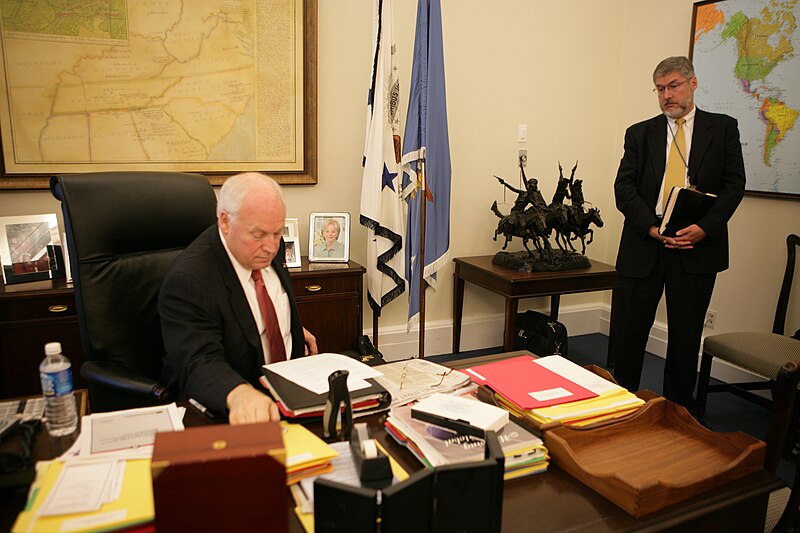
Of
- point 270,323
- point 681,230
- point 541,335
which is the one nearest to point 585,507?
point 270,323

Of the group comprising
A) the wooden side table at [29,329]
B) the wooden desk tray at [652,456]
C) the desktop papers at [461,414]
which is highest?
the desktop papers at [461,414]

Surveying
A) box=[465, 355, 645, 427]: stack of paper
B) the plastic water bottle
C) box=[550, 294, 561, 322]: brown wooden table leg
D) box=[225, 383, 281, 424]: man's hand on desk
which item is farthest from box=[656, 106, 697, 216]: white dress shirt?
the plastic water bottle

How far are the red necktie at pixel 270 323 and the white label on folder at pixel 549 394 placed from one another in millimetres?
758

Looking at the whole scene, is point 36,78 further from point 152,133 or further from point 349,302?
point 349,302

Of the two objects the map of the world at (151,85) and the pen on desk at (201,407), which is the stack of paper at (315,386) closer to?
the pen on desk at (201,407)

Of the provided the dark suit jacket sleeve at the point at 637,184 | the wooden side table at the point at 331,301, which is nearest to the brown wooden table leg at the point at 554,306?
the dark suit jacket sleeve at the point at 637,184

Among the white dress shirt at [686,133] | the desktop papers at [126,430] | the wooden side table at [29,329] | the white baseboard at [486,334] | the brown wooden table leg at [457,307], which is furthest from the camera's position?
the brown wooden table leg at [457,307]

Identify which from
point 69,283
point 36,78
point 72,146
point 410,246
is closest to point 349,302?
point 410,246

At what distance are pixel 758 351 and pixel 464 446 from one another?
2.15 metres

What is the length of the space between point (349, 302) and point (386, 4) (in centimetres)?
155

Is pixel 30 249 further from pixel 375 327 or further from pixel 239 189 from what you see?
pixel 375 327

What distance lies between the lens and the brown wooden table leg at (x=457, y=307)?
12.5ft

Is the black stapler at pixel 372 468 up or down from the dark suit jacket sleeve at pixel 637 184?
down

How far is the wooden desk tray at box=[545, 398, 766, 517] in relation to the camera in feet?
3.60
